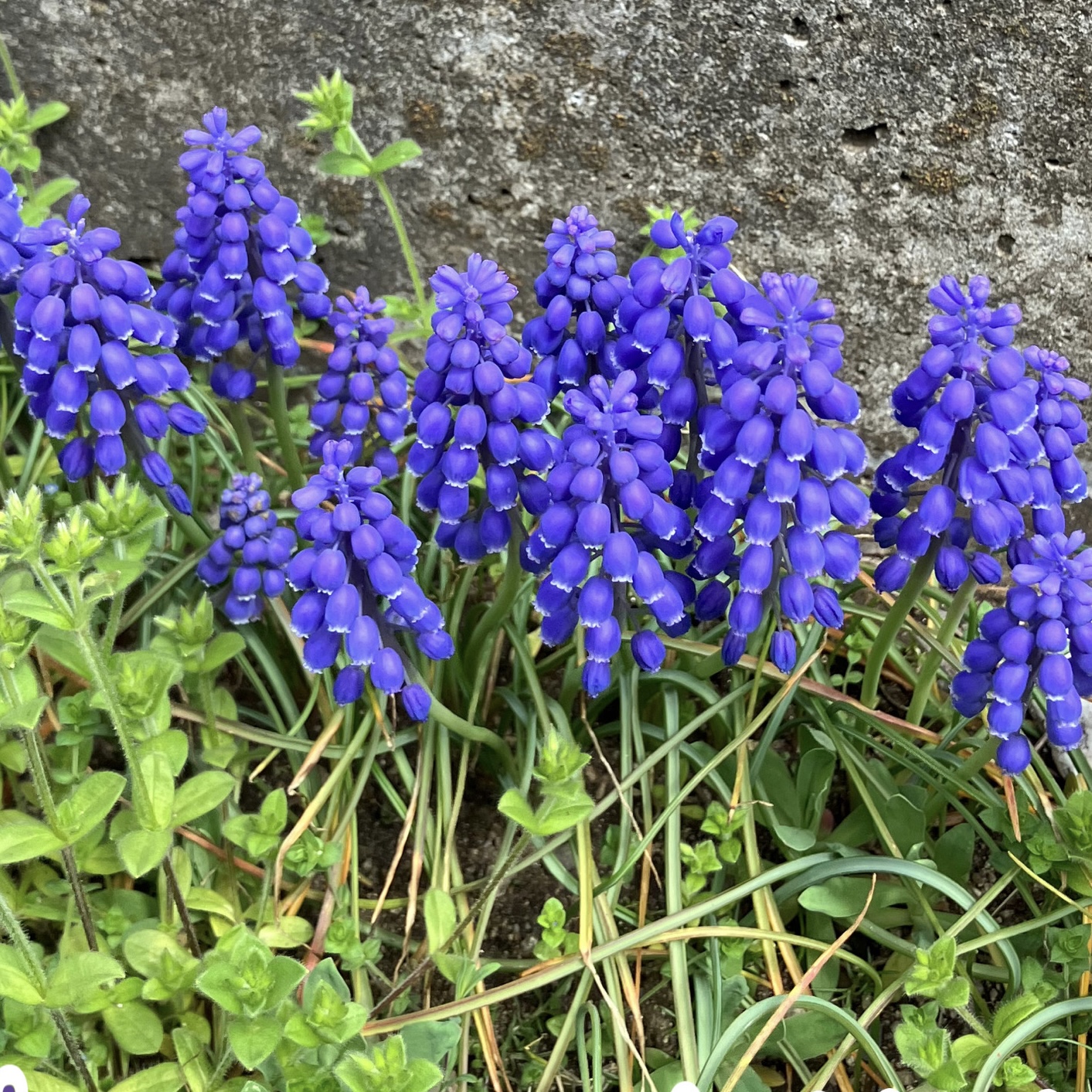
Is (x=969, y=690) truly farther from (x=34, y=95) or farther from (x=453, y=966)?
(x=34, y=95)

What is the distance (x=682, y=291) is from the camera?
2.68 metres

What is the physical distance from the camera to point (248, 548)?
3262mm

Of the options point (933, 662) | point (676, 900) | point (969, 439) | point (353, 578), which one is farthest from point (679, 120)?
point (676, 900)

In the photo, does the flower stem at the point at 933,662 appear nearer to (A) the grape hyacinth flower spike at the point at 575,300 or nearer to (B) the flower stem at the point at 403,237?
(A) the grape hyacinth flower spike at the point at 575,300

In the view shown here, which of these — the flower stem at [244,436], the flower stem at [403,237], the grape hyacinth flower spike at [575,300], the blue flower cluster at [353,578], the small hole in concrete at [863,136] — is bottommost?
the flower stem at [244,436]

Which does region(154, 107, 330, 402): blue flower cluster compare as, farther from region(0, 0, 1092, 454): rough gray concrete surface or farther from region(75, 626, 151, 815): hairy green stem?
region(75, 626, 151, 815): hairy green stem

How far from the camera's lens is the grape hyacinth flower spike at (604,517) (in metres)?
2.52

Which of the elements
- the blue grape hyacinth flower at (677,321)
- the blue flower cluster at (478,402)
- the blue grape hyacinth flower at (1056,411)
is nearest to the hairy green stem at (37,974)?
the blue flower cluster at (478,402)

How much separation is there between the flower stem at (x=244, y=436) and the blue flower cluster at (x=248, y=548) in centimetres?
42

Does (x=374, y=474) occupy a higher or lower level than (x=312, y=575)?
higher

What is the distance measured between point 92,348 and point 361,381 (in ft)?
2.62

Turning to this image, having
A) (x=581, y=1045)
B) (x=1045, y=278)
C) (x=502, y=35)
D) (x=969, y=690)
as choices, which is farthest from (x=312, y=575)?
(x=1045, y=278)

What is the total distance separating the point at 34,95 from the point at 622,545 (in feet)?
11.0

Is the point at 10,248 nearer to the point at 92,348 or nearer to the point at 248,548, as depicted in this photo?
the point at 92,348
